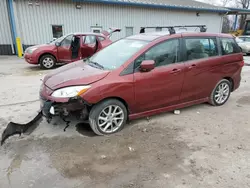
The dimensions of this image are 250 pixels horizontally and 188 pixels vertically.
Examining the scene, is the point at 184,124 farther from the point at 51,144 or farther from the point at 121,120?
the point at 51,144

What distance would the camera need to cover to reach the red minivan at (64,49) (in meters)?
8.55

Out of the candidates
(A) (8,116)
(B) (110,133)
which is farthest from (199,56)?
(A) (8,116)

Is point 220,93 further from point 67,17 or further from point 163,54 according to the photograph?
point 67,17

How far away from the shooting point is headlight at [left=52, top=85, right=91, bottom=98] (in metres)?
3.18

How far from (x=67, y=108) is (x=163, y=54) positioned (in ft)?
6.41

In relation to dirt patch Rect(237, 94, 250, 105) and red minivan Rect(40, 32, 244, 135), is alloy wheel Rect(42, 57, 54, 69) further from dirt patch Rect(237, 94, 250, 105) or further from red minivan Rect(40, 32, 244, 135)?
dirt patch Rect(237, 94, 250, 105)

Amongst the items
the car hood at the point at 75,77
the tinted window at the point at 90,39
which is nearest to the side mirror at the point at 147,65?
the car hood at the point at 75,77

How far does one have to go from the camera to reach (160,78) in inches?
147

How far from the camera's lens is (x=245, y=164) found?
2828 mm

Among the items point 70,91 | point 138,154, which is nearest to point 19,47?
point 70,91

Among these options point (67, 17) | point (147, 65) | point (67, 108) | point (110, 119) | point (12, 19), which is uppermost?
point (67, 17)

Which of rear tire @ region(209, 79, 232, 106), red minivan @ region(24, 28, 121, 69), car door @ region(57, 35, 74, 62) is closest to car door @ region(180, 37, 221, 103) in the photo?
rear tire @ region(209, 79, 232, 106)

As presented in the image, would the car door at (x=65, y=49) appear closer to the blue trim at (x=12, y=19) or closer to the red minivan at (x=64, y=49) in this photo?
the red minivan at (x=64, y=49)

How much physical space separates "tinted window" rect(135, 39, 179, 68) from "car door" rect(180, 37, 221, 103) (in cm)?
23
